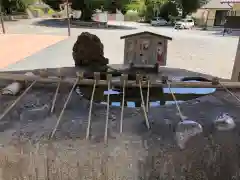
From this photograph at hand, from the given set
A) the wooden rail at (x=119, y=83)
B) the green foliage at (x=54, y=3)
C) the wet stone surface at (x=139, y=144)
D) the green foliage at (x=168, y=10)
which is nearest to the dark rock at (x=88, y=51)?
the wooden rail at (x=119, y=83)

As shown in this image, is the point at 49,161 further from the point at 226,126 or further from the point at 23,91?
the point at 226,126

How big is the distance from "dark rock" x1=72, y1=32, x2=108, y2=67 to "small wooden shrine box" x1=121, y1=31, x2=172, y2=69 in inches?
8.4

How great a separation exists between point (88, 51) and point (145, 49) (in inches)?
17.3

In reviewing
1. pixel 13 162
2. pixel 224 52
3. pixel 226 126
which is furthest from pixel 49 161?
pixel 224 52

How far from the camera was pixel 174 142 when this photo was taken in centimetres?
101

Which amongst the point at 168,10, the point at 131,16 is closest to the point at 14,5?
the point at 131,16

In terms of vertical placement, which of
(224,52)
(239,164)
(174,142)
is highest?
(174,142)

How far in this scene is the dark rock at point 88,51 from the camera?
1.84m

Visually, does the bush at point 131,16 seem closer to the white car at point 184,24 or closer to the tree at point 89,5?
the tree at point 89,5

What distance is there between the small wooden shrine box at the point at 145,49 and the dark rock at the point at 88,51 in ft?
0.70

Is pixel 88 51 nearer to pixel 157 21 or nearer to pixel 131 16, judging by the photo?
pixel 157 21

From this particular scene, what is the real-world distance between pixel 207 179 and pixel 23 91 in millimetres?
1103

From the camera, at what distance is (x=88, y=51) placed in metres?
1.89

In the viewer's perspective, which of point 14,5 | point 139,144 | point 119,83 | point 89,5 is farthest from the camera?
point 14,5
